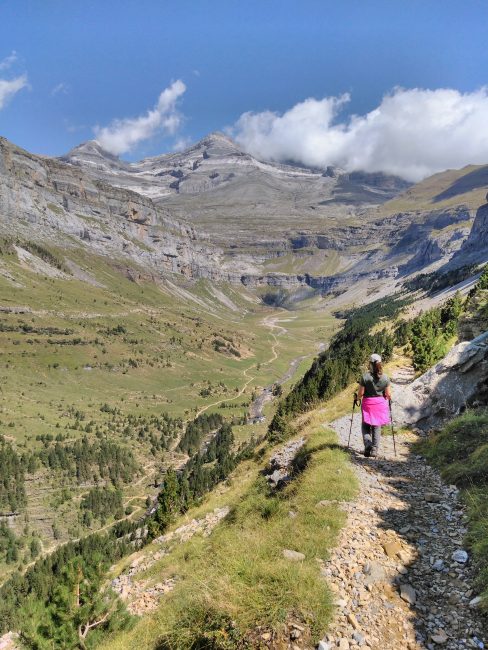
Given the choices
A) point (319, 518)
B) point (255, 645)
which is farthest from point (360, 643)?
point (319, 518)

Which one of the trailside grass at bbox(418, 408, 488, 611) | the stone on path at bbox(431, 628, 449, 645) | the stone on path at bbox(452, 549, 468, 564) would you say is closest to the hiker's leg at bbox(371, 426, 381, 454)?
the trailside grass at bbox(418, 408, 488, 611)

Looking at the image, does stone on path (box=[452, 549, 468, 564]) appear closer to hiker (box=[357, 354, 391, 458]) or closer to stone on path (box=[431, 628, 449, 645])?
stone on path (box=[431, 628, 449, 645])

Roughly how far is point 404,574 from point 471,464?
21.6 feet

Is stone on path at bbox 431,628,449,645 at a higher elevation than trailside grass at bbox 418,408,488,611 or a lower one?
lower

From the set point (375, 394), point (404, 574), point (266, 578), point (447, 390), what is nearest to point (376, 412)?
point (375, 394)

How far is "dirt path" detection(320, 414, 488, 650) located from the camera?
7824 mm

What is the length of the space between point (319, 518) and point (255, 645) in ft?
15.8

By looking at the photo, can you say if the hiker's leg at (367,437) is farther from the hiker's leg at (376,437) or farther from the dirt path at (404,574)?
the dirt path at (404,574)

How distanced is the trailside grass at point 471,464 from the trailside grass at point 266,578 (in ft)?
11.5

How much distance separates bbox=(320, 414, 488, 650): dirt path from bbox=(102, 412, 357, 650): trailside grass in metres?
0.53

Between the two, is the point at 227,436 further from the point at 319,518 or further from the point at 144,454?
the point at 319,518

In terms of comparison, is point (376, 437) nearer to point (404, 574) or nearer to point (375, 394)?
point (375, 394)

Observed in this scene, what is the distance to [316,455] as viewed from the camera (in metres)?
17.6

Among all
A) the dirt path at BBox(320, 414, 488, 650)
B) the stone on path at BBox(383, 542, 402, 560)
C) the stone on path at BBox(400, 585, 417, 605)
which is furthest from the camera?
the stone on path at BBox(383, 542, 402, 560)
